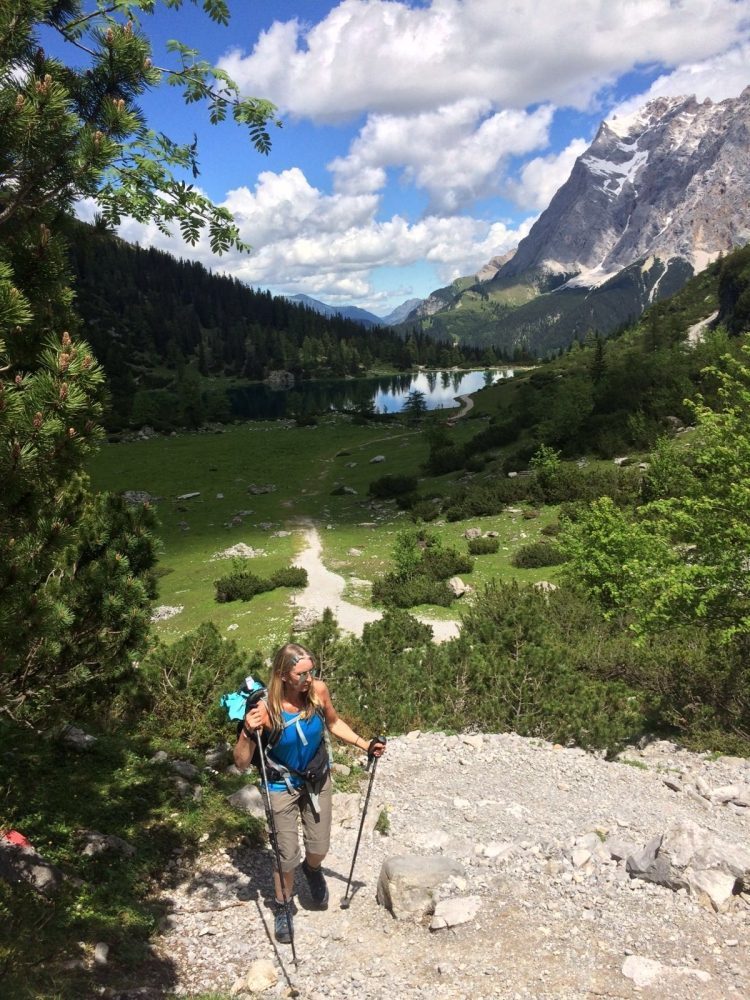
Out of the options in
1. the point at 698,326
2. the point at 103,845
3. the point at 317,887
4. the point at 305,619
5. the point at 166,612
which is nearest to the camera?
the point at 317,887

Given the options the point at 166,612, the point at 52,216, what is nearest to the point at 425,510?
the point at 166,612

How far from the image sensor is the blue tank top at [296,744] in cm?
641

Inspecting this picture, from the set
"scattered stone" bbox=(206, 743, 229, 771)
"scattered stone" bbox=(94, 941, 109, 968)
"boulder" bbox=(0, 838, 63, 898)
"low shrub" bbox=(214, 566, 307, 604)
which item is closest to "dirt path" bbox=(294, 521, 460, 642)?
"low shrub" bbox=(214, 566, 307, 604)

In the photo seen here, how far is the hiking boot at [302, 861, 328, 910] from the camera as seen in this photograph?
22.7ft

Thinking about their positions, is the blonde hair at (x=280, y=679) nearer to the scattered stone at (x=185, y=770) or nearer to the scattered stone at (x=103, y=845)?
the scattered stone at (x=103, y=845)

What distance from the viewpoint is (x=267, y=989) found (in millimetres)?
5730

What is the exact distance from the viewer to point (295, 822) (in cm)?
663

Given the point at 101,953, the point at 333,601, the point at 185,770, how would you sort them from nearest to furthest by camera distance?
the point at 101,953, the point at 185,770, the point at 333,601

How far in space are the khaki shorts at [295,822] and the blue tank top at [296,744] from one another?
0.44ft

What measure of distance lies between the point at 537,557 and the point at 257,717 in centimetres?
2269

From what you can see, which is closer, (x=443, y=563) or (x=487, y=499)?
(x=443, y=563)

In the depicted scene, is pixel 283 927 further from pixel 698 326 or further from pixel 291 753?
pixel 698 326

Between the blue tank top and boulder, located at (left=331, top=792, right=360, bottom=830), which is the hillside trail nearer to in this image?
boulder, located at (left=331, top=792, right=360, bottom=830)

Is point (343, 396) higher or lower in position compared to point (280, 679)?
higher
